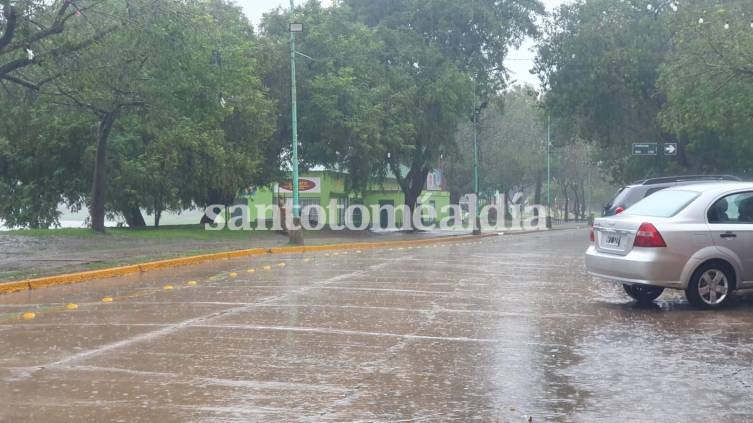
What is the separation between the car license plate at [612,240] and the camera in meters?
11.3

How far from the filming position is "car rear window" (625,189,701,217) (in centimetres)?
1114

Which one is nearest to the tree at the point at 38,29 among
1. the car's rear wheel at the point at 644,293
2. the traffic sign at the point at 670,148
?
the car's rear wheel at the point at 644,293

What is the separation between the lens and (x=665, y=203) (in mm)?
11414

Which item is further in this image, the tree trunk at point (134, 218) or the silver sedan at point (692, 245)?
the tree trunk at point (134, 218)

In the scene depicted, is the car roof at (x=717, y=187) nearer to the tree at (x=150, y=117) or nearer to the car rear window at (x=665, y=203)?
the car rear window at (x=665, y=203)

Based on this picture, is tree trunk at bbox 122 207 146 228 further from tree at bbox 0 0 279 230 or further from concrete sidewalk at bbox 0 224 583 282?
concrete sidewalk at bbox 0 224 583 282

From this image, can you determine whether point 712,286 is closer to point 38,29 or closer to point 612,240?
point 612,240

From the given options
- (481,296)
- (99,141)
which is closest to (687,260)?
(481,296)

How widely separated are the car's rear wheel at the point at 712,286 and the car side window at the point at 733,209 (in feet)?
1.93

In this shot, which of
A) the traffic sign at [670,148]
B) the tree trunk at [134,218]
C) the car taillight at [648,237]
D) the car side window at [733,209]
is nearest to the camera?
the car taillight at [648,237]

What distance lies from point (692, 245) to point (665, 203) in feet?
2.85

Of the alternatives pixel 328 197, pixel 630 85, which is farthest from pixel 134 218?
pixel 630 85

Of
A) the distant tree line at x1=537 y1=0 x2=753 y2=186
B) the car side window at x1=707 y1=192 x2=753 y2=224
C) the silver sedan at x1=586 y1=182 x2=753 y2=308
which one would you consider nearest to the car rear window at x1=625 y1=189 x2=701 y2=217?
the silver sedan at x1=586 y1=182 x2=753 y2=308

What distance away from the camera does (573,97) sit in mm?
46188
